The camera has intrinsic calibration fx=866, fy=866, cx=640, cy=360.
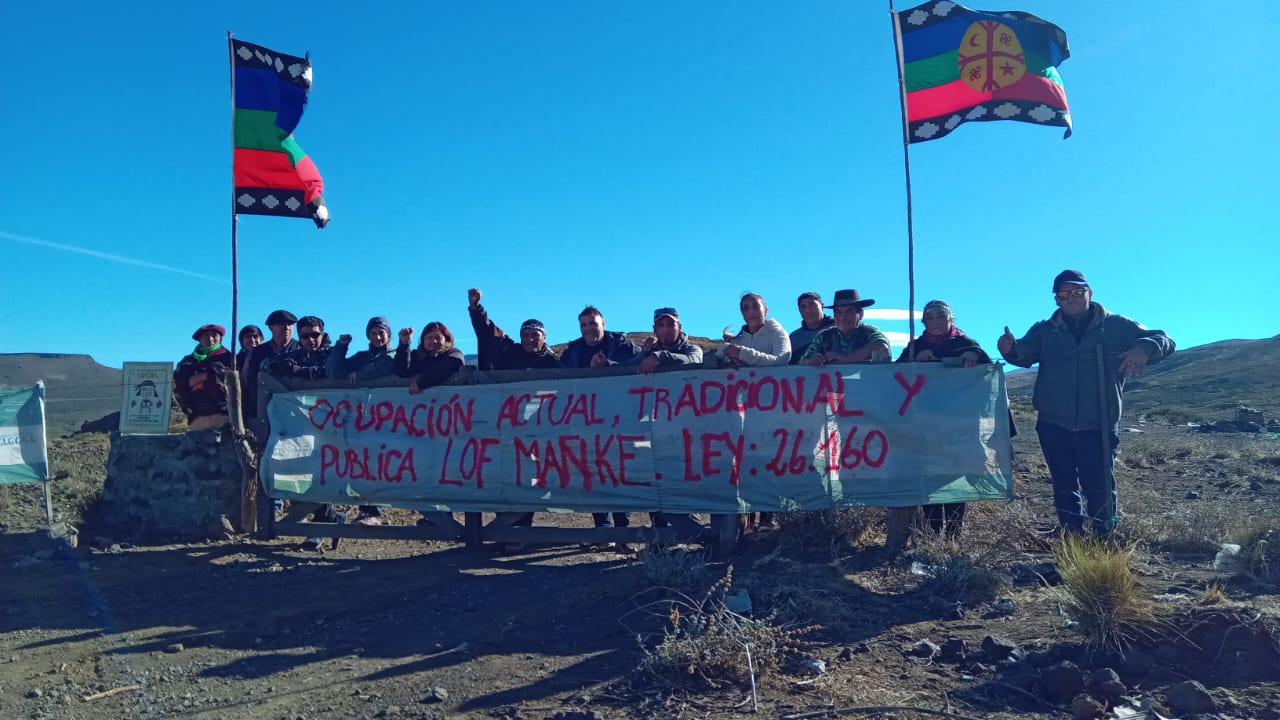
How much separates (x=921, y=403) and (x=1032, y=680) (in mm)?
2422

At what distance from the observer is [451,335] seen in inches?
297

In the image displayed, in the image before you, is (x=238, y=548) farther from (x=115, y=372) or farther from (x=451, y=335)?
(x=115, y=372)

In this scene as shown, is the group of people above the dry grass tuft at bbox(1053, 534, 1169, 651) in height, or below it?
above

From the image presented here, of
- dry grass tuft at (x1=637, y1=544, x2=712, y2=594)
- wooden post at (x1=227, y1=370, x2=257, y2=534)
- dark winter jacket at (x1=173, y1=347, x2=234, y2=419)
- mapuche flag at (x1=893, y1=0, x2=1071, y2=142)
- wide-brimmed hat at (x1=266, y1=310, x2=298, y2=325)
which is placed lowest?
dry grass tuft at (x1=637, y1=544, x2=712, y2=594)

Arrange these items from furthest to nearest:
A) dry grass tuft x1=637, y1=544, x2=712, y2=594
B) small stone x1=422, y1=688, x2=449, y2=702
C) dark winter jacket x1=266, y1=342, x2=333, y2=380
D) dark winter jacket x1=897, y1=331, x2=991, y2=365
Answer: dark winter jacket x1=266, y1=342, x2=333, y2=380 < dark winter jacket x1=897, y1=331, x2=991, y2=365 < dry grass tuft x1=637, y1=544, x2=712, y2=594 < small stone x1=422, y1=688, x2=449, y2=702

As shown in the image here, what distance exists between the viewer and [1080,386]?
6102 millimetres

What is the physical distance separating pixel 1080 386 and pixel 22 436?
9610 millimetres

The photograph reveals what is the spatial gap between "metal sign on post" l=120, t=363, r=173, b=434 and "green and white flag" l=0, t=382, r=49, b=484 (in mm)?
1116

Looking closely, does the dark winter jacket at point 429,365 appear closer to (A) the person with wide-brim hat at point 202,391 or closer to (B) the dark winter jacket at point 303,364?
(B) the dark winter jacket at point 303,364

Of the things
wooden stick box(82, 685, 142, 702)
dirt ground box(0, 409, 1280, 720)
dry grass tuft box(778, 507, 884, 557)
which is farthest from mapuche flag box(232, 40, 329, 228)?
dry grass tuft box(778, 507, 884, 557)

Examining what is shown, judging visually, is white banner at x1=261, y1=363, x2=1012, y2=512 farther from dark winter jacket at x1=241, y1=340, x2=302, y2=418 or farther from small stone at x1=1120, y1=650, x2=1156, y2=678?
small stone at x1=1120, y1=650, x2=1156, y2=678

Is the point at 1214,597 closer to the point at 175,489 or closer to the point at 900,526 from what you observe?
the point at 900,526

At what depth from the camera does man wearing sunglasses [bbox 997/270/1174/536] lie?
5988 mm

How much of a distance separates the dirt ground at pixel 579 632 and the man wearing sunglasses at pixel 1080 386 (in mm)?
447
